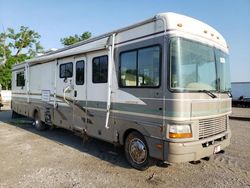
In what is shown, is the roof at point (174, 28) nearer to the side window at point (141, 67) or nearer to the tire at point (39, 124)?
the side window at point (141, 67)

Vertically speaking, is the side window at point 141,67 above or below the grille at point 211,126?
above

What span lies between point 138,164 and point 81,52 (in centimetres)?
358

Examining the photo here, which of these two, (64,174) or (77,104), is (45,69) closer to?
(77,104)

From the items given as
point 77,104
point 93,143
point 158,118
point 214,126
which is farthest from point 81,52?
point 214,126

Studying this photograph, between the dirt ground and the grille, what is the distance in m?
0.86

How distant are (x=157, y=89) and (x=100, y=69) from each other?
215 centimetres

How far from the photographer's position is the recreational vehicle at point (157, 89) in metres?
4.99

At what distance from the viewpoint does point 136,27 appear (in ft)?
19.2

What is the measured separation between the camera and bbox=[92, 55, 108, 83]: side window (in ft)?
22.0

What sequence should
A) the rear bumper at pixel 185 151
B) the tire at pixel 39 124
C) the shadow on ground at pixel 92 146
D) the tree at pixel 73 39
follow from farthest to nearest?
the tree at pixel 73 39 → the tire at pixel 39 124 → the shadow on ground at pixel 92 146 → the rear bumper at pixel 185 151

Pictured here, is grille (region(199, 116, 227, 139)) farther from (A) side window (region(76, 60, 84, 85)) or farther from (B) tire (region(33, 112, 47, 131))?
(B) tire (region(33, 112, 47, 131))

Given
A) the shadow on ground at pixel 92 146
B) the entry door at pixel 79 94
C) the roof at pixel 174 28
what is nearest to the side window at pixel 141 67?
the roof at pixel 174 28

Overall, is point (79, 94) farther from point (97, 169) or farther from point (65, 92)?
point (97, 169)

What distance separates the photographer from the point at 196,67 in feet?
17.4
